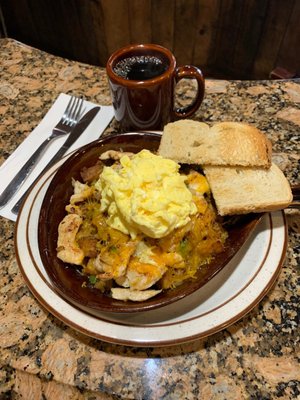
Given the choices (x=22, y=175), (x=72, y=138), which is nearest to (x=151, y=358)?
(x=22, y=175)

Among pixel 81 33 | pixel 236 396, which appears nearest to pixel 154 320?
pixel 236 396

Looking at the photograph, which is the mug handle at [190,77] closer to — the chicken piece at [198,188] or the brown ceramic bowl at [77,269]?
the brown ceramic bowl at [77,269]

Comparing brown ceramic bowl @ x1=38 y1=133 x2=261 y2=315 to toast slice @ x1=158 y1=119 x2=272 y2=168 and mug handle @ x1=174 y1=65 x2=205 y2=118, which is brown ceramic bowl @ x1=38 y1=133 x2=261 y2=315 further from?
mug handle @ x1=174 y1=65 x2=205 y2=118

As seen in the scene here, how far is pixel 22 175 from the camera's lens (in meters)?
1.28

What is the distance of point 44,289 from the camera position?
914mm

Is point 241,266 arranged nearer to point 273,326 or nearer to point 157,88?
point 273,326

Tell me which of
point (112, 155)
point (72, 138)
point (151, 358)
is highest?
point (112, 155)

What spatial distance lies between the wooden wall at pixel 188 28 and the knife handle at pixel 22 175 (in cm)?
186

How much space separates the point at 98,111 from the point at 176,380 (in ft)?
3.51

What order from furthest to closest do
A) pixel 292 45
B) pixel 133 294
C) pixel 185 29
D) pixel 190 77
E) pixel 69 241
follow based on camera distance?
1. pixel 185 29
2. pixel 292 45
3. pixel 190 77
4. pixel 69 241
5. pixel 133 294

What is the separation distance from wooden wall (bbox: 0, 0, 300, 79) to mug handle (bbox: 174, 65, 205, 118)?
175cm

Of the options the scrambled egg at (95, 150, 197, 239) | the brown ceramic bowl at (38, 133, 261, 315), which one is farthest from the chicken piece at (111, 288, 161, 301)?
the scrambled egg at (95, 150, 197, 239)

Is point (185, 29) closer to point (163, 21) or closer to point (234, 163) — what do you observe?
point (163, 21)

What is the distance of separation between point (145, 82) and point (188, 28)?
81.4 inches
